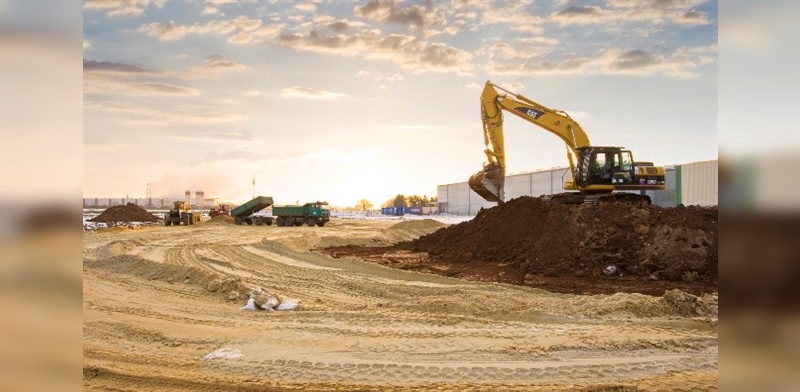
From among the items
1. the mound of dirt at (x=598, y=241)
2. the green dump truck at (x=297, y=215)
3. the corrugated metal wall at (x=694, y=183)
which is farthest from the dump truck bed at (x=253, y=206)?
the corrugated metal wall at (x=694, y=183)

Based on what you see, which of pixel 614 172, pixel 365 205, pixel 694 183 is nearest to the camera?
pixel 614 172

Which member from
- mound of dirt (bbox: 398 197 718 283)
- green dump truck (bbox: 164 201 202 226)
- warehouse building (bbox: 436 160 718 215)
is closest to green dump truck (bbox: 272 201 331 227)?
green dump truck (bbox: 164 201 202 226)

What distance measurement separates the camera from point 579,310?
8938mm

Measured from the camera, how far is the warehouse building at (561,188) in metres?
27.9

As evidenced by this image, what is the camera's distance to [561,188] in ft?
136

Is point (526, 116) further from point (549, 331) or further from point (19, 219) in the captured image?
point (19, 219)

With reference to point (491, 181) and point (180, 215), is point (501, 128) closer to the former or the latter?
point (491, 181)

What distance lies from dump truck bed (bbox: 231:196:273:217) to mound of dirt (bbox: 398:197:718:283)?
24.0 metres

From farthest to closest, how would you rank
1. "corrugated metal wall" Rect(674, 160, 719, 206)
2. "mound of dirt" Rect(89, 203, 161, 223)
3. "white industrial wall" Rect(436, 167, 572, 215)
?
"mound of dirt" Rect(89, 203, 161, 223)
"white industrial wall" Rect(436, 167, 572, 215)
"corrugated metal wall" Rect(674, 160, 719, 206)

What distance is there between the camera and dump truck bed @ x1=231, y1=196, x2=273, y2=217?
3938 centimetres

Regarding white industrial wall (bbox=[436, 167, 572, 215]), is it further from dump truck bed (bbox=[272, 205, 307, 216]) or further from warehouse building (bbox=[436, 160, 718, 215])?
dump truck bed (bbox=[272, 205, 307, 216])

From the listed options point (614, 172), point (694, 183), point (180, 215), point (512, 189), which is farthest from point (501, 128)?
point (512, 189)

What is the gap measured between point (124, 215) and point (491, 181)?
119ft

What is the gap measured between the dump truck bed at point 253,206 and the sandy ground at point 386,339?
27.1 meters
